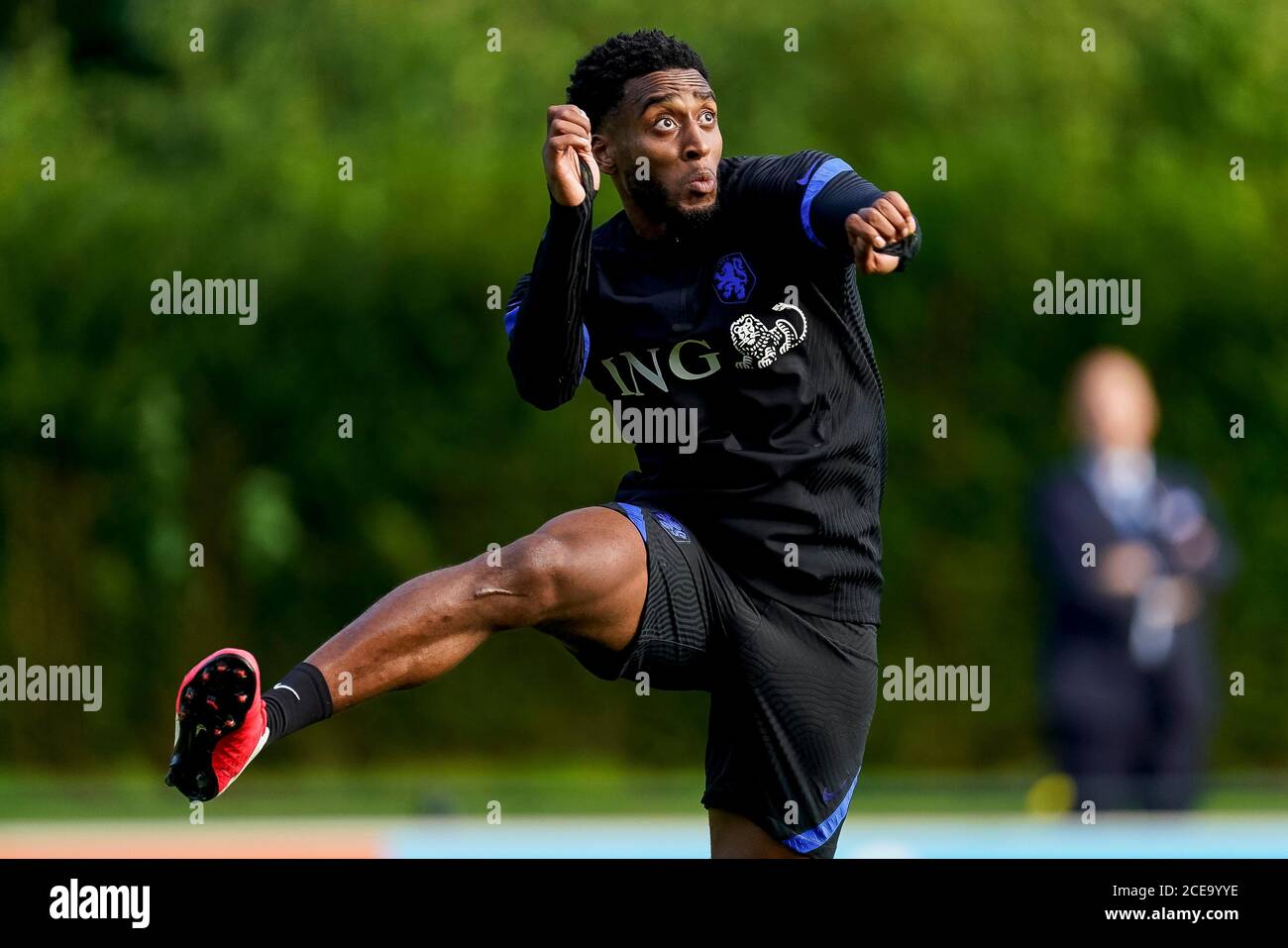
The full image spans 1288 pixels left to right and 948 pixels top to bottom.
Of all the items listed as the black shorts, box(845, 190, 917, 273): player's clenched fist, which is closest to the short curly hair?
box(845, 190, 917, 273): player's clenched fist

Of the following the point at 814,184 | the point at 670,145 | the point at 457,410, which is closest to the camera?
the point at 814,184

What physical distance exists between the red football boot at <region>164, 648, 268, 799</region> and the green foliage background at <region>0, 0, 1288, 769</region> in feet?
19.7

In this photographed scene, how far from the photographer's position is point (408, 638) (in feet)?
14.5

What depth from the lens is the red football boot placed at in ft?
13.9

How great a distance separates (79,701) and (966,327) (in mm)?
5102

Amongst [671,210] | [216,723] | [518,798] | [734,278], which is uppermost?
[671,210]

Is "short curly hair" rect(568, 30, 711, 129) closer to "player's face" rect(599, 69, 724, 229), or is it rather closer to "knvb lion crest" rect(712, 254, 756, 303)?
"player's face" rect(599, 69, 724, 229)

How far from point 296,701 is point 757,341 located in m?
1.52

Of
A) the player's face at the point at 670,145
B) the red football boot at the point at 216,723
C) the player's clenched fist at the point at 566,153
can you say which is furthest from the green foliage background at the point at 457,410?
the red football boot at the point at 216,723

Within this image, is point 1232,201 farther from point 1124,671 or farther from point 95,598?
point 95,598

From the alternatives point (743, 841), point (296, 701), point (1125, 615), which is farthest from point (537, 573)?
point (1125, 615)

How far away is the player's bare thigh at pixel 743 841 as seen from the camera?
206 inches

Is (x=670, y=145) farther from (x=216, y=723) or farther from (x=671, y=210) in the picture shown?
(x=216, y=723)

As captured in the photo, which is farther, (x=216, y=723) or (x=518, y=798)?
(x=518, y=798)
